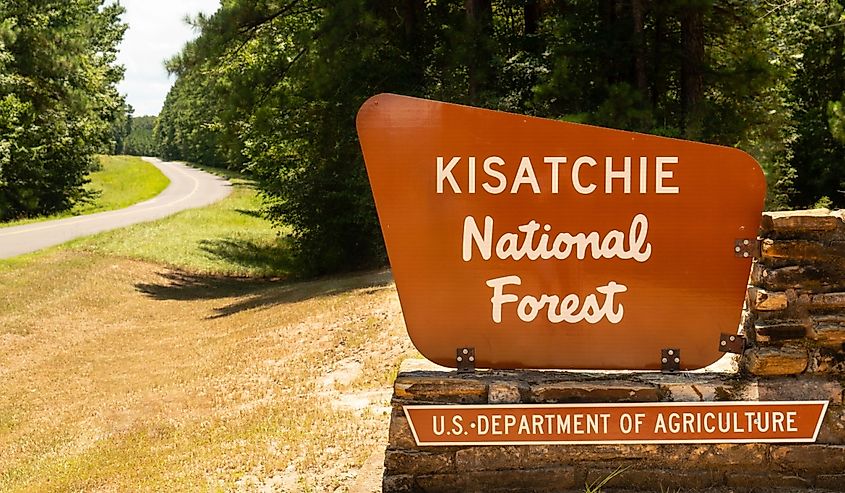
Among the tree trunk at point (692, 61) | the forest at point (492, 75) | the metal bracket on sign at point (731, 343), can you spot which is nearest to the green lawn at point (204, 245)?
the forest at point (492, 75)

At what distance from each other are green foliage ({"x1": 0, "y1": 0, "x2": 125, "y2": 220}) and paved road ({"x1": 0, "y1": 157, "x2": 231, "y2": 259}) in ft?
8.38

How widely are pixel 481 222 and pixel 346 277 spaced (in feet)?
42.6

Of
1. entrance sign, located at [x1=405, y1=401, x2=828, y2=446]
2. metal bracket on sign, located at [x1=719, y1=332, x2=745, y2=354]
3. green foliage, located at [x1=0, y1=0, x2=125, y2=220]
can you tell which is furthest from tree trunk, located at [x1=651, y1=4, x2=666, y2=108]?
green foliage, located at [x1=0, y1=0, x2=125, y2=220]

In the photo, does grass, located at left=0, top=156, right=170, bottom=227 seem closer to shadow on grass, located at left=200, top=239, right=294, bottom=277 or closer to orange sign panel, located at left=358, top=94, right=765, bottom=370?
shadow on grass, located at left=200, top=239, right=294, bottom=277

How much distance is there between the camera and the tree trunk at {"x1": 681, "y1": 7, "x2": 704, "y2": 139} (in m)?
13.0

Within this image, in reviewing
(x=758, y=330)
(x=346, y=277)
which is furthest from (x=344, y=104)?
(x=758, y=330)

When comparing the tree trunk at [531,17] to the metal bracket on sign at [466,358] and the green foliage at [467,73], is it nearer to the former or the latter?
the green foliage at [467,73]

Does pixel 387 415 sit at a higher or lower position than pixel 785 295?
lower

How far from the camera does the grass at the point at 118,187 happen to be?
119ft

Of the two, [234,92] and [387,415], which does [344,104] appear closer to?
[234,92]

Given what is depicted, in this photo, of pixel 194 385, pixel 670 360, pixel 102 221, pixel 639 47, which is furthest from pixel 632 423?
pixel 102 221

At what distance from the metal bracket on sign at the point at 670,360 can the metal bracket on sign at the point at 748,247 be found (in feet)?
1.61

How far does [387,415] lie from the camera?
19.9 ft

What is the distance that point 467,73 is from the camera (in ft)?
50.2
